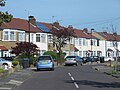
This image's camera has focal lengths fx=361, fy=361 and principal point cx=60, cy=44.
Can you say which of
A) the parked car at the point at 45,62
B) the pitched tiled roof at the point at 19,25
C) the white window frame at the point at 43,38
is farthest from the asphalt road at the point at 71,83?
the white window frame at the point at 43,38

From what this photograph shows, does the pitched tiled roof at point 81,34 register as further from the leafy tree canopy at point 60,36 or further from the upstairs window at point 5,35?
the upstairs window at point 5,35

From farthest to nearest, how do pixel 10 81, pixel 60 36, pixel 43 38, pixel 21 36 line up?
pixel 43 38, pixel 60 36, pixel 21 36, pixel 10 81

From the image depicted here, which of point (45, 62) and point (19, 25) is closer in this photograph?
point (45, 62)

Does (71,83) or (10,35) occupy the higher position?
(10,35)

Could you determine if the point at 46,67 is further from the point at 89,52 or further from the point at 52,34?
the point at 89,52

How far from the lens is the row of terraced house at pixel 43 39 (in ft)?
201

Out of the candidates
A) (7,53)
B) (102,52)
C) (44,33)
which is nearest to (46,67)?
(7,53)

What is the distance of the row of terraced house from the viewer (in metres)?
61.2

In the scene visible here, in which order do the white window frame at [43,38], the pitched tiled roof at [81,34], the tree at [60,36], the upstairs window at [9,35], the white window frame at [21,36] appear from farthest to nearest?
the pitched tiled roof at [81,34] → the white window frame at [43,38] → the tree at [60,36] → the white window frame at [21,36] → the upstairs window at [9,35]

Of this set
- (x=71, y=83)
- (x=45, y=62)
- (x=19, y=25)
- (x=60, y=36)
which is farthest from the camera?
(x=60, y=36)

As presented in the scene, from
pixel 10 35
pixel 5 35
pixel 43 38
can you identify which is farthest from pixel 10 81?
pixel 43 38

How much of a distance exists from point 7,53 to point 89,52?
132ft

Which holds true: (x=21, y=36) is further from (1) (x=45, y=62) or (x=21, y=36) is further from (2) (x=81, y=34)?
(2) (x=81, y=34)

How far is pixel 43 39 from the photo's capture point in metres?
72.9
